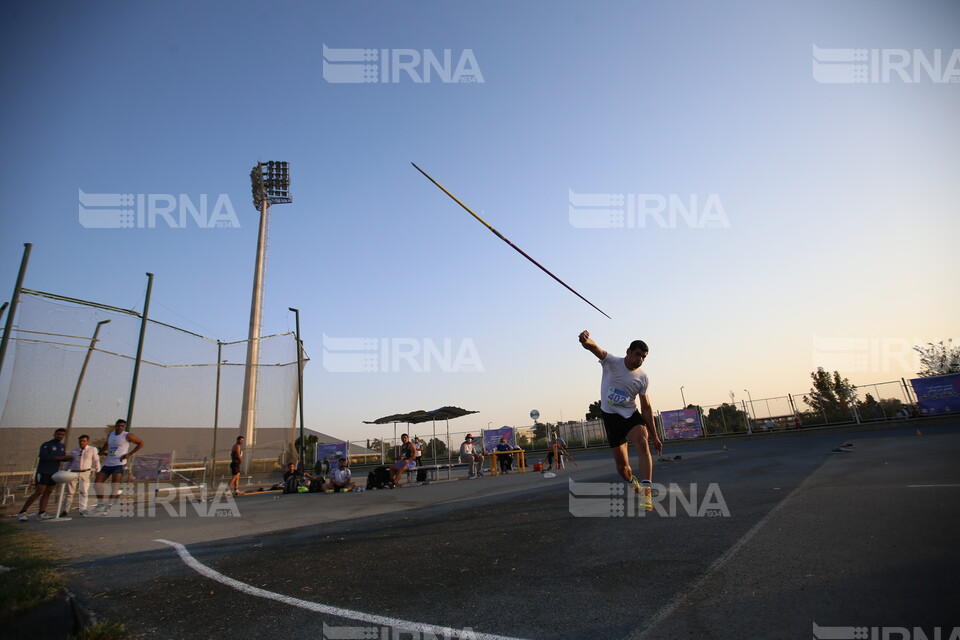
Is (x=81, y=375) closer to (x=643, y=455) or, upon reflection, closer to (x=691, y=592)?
(x=643, y=455)

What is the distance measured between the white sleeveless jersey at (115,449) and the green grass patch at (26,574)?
4472mm

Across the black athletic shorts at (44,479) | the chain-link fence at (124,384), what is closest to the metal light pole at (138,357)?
the chain-link fence at (124,384)

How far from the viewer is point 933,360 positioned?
133ft

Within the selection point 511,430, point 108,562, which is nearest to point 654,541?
point 108,562

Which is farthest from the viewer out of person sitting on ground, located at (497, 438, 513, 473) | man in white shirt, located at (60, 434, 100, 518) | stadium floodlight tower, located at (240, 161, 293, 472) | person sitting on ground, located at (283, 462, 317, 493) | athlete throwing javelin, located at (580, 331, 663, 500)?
stadium floodlight tower, located at (240, 161, 293, 472)

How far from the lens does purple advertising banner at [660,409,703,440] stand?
28531 millimetres

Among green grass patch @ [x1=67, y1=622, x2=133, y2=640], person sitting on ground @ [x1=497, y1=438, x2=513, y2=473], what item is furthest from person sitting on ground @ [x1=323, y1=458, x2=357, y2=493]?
green grass patch @ [x1=67, y1=622, x2=133, y2=640]

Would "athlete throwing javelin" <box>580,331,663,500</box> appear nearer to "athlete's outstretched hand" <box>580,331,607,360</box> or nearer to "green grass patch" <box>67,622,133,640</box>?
"athlete's outstretched hand" <box>580,331,607,360</box>

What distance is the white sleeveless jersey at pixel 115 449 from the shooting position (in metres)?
10.4

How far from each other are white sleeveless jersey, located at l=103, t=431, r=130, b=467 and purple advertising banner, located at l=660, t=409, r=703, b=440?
91.1 ft

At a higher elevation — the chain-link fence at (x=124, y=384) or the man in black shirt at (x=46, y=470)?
the chain-link fence at (x=124, y=384)

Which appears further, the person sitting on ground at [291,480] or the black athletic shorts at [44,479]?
the person sitting on ground at [291,480]

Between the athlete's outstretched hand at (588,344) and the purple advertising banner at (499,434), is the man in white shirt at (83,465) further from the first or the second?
the purple advertising banner at (499,434)

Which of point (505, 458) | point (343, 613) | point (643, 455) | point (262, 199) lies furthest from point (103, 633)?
point (262, 199)
